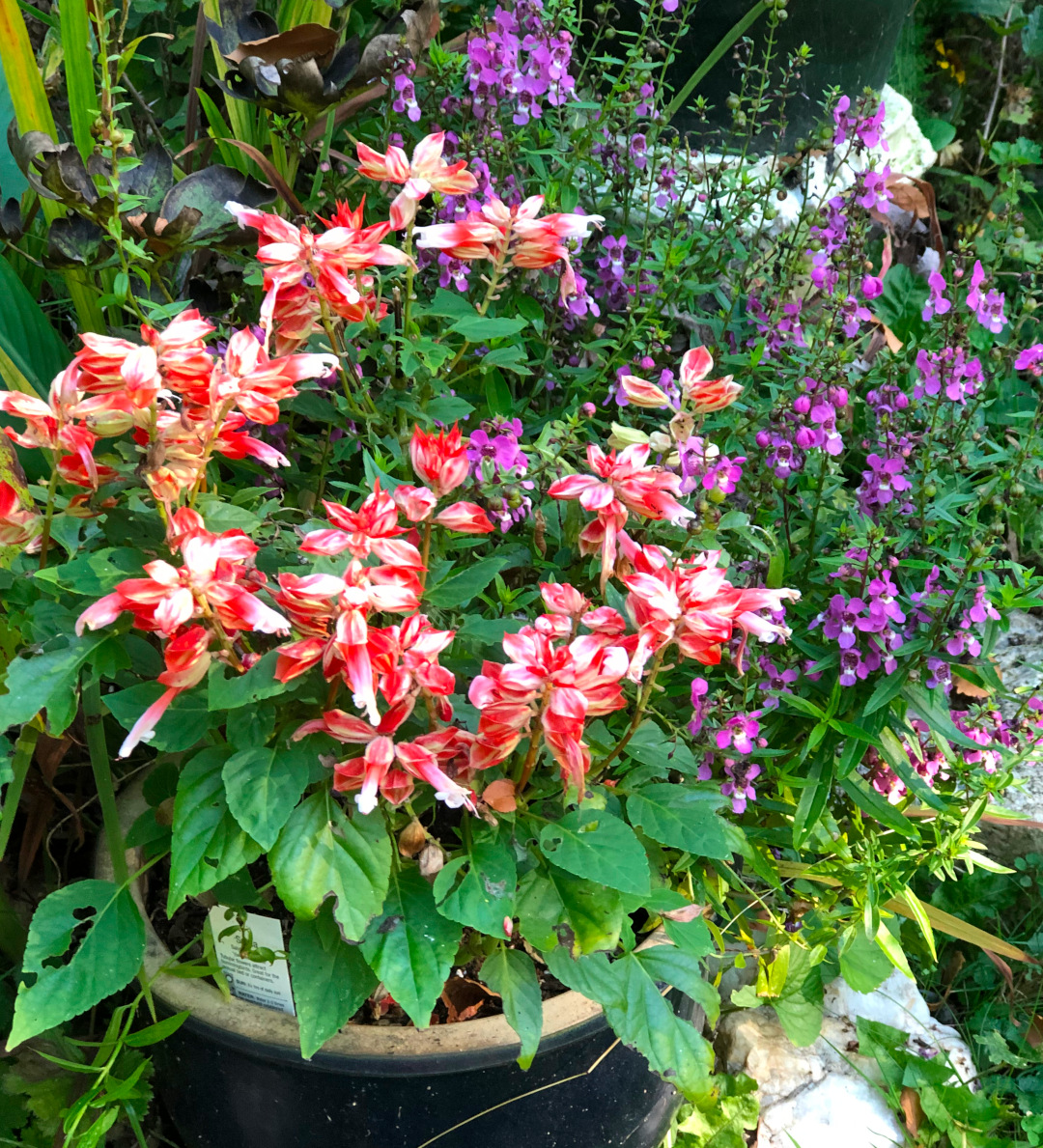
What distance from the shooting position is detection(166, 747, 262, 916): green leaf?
0.80m

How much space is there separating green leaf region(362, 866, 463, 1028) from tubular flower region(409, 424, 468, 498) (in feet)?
1.13

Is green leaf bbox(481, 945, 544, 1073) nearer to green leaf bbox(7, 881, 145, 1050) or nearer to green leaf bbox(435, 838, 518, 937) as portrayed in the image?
green leaf bbox(435, 838, 518, 937)

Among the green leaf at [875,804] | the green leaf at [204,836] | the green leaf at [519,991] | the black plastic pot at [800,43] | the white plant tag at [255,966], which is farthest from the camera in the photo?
the black plastic pot at [800,43]

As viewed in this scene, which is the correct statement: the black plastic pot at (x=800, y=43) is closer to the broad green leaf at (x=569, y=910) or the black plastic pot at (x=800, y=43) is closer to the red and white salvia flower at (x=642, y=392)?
the red and white salvia flower at (x=642, y=392)

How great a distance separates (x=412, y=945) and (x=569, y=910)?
0.45 feet

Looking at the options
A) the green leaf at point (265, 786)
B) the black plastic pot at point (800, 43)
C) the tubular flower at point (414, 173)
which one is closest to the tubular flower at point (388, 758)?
the green leaf at point (265, 786)

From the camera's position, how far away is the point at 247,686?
0.75 meters

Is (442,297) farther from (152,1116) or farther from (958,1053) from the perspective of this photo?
(958,1053)

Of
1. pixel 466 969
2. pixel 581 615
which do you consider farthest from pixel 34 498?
pixel 466 969

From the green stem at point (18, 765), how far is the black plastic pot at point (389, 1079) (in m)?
0.13

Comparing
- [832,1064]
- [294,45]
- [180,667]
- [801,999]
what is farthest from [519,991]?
[294,45]

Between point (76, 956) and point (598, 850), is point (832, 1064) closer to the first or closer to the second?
point (598, 850)

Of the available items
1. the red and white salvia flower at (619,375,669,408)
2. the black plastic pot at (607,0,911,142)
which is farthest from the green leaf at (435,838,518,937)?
the black plastic pot at (607,0,911,142)

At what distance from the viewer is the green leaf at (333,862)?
2.60 feet
